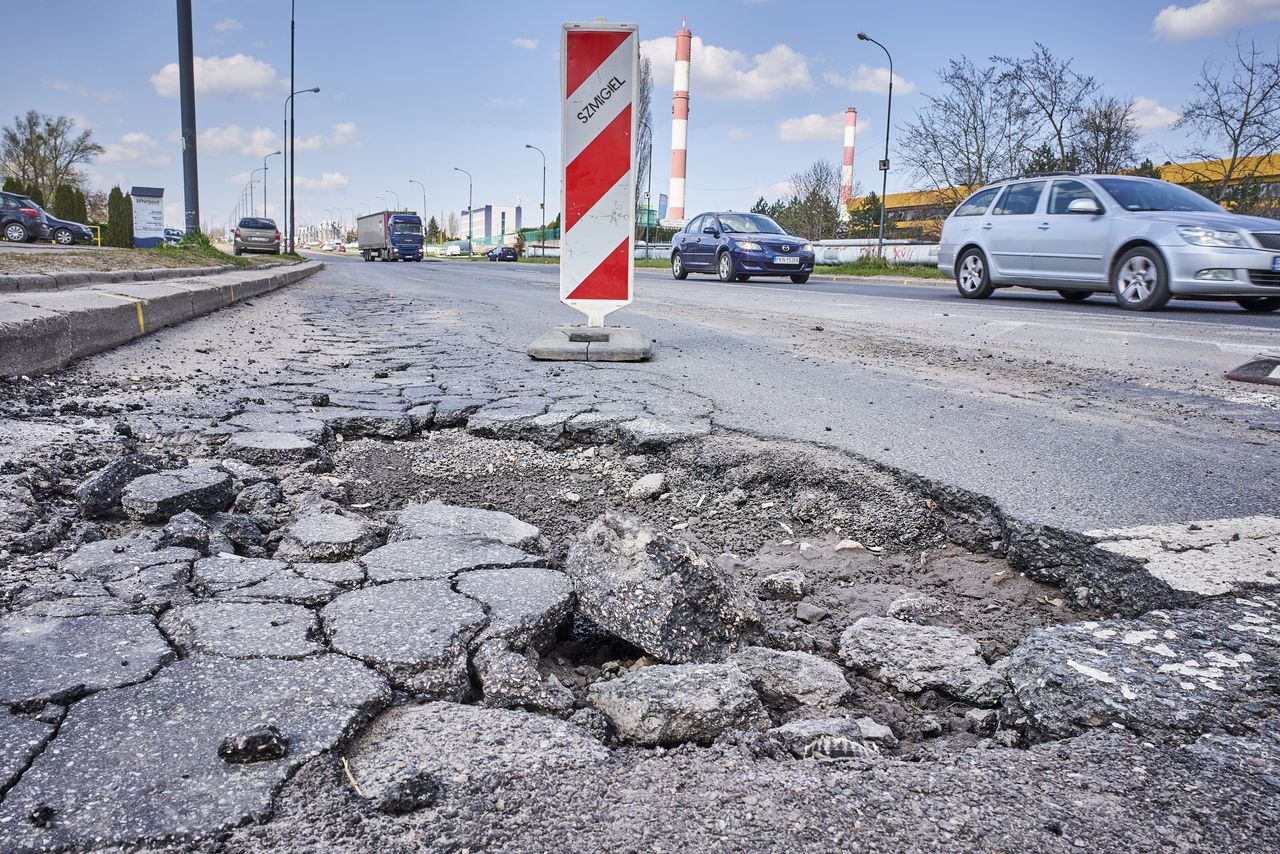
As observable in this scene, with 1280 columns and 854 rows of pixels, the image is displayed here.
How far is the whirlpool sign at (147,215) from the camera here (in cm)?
2914

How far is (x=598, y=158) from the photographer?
498 centimetres

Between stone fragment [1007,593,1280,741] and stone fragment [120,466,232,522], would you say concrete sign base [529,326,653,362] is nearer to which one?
stone fragment [120,466,232,522]

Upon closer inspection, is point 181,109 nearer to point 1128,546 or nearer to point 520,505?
point 520,505

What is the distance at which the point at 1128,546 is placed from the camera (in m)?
2.02

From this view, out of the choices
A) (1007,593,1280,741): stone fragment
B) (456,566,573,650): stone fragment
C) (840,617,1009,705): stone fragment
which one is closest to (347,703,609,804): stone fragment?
(456,566,573,650): stone fragment

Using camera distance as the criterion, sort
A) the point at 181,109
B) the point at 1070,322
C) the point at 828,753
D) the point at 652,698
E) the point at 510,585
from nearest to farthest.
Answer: the point at 828,753
the point at 652,698
the point at 510,585
the point at 1070,322
the point at 181,109

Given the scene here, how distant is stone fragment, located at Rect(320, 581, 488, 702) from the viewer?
147cm

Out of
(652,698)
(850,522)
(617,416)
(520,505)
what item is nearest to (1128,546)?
(850,522)

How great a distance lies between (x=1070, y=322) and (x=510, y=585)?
720 cm

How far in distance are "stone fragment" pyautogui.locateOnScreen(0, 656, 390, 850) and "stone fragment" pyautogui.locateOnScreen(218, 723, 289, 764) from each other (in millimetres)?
11

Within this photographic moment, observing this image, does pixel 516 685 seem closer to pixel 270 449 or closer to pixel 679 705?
pixel 679 705

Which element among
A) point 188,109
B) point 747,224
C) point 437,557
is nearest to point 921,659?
point 437,557

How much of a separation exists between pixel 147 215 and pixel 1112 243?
100 ft

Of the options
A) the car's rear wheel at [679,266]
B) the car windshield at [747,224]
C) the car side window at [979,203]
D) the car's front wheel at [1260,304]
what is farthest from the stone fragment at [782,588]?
the car's rear wheel at [679,266]
